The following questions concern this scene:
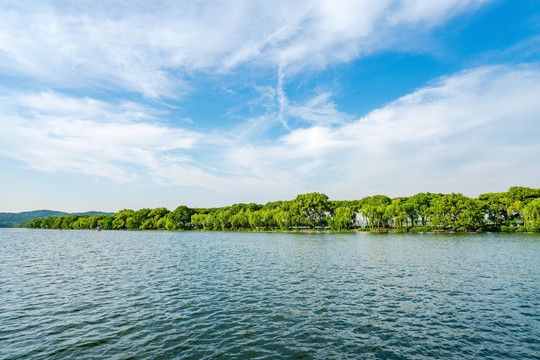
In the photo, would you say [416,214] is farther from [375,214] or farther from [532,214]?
[532,214]

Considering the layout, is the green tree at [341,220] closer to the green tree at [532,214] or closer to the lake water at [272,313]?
the green tree at [532,214]

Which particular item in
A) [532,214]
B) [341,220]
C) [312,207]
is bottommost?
[341,220]

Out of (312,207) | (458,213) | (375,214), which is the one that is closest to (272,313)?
(458,213)

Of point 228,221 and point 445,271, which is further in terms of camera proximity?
point 228,221

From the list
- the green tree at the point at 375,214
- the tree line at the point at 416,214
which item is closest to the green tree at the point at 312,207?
the tree line at the point at 416,214

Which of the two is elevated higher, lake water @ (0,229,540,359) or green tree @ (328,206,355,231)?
green tree @ (328,206,355,231)

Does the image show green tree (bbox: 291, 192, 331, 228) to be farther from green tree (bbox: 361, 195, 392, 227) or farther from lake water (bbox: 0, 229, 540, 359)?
lake water (bbox: 0, 229, 540, 359)

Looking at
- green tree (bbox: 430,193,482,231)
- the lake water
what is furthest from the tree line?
the lake water

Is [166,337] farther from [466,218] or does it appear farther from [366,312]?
[466,218]

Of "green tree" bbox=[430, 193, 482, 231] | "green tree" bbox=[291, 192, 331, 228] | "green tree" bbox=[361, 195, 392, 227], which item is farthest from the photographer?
"green tree" bbox=[291, 192, 331, 228]

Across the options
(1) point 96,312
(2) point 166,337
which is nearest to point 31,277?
(1) point 96,312

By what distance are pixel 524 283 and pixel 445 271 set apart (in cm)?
729

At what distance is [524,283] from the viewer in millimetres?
26875

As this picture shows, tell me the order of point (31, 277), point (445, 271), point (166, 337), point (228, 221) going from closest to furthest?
1. point (166, 337)
2. point (31, 277)
3. point (445, 271)
4. point (228, 221)
